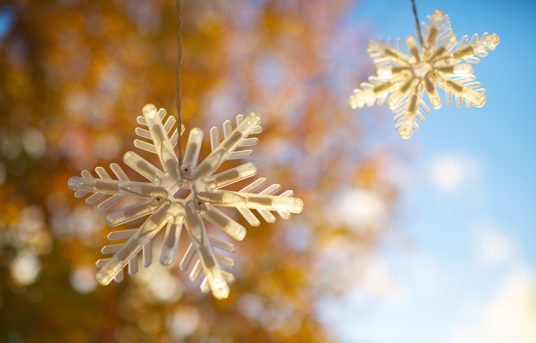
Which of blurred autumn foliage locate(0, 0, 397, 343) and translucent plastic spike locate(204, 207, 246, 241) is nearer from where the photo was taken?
translucent plastic spike locate(204, 207, 246, 241)

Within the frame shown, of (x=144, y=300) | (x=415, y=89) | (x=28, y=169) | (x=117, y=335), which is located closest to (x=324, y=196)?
(x=144, y=300)

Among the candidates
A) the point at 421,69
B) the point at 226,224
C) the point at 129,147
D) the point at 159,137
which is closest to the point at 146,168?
the point at 159,137

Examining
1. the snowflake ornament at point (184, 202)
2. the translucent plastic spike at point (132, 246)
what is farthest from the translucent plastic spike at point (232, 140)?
the translucent plastic spike at point (132, 246)

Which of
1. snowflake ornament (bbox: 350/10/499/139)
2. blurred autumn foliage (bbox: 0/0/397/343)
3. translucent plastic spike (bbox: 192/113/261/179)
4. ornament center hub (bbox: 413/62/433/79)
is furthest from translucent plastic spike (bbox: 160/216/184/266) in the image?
blurred autumn foliage (bbox: 0/0/397/343)

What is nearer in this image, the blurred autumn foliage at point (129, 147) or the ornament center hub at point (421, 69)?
the ornament center hub at point (421, 69)

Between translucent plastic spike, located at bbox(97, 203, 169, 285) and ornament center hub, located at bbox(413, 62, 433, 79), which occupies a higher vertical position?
ornament center hub, located at bbox(413, 62, 433, 79)

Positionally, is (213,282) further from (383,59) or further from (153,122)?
(383,59)

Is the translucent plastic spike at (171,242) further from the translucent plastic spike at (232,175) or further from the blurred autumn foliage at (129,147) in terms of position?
the blurred autumn foliage at (129,147)

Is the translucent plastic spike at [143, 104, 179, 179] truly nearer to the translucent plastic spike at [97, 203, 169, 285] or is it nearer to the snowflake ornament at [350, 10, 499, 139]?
the translucent plastic spike at [97, 203, 169, 285]

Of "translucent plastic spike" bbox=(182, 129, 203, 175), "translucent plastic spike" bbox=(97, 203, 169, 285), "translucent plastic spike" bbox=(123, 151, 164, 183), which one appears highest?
"translucent plastic spike" bbox=(182, 129, 203, 175)

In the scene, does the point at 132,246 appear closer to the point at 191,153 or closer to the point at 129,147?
the point at 191,153
